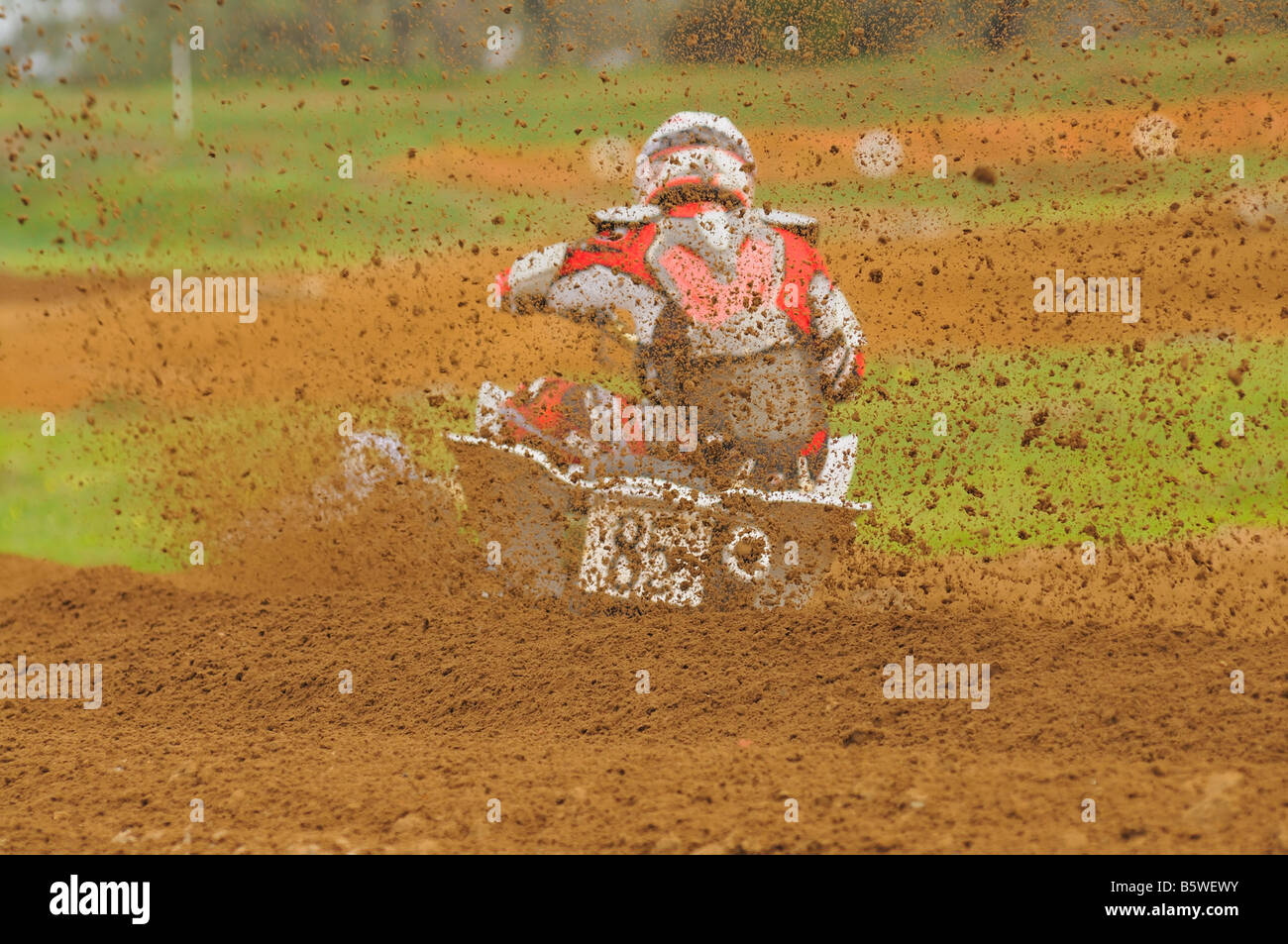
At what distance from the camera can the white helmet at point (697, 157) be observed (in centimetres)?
523

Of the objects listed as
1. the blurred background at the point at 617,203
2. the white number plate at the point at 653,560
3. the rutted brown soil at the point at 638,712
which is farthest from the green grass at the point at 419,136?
the rutted brown soil at the point at 638,712

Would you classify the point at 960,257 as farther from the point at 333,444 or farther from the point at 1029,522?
the point at 333,444

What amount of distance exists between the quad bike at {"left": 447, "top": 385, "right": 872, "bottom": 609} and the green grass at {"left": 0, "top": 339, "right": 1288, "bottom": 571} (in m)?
0.61

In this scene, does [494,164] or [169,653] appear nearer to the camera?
[169,653]

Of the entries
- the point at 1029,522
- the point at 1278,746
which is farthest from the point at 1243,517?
the point at 1278,746

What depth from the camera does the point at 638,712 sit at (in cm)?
414

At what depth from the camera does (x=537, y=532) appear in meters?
5.27

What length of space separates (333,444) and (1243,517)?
686cm

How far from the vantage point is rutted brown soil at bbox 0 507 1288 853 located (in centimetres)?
303

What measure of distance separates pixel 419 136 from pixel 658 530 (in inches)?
224

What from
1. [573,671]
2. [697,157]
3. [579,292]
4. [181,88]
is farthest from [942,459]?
[181,88]
